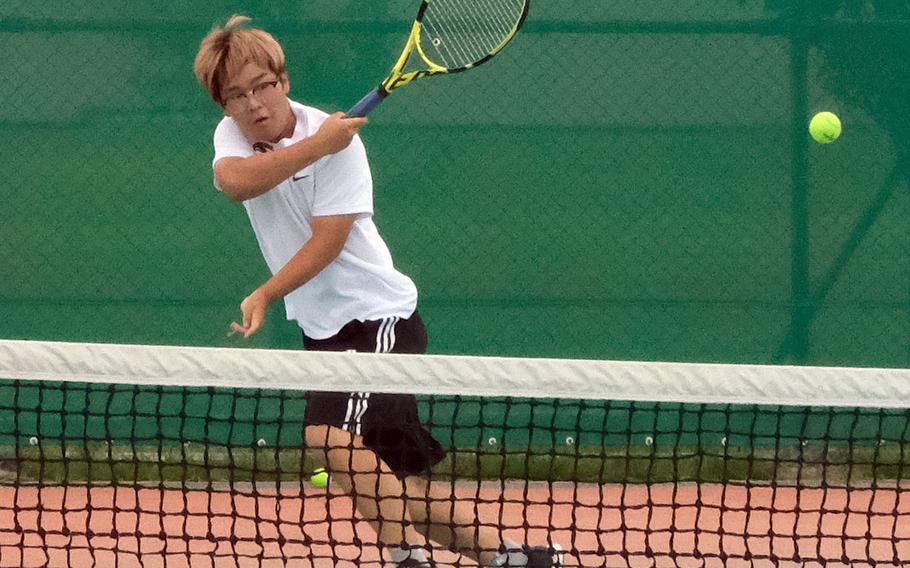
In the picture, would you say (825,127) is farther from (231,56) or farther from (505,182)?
(231,56)

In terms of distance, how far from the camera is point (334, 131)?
256cm

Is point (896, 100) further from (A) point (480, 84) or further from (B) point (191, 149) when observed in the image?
(B) point (191, 149)

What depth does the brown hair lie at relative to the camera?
105 inches

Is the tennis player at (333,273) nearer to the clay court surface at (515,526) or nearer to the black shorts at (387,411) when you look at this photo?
the black shorts at (387,411)

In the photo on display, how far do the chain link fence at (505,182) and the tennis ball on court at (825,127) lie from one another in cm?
5

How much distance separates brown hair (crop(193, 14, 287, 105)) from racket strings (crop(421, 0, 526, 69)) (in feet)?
4.98

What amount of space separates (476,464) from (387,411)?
1.31 metres

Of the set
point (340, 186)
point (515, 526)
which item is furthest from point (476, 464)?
point (340, 186)

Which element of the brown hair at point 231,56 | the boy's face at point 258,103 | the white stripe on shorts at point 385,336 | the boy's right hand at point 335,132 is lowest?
the white stripe on shorts at point 385,336

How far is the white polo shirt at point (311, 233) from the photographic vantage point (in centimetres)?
274

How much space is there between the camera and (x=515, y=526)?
10.6 feet

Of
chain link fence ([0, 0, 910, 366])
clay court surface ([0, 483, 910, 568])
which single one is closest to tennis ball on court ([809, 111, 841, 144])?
chain link fence ([0, 0, 910, 366])

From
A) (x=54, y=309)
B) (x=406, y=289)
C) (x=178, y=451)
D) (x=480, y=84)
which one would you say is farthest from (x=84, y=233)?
(x=406, y=289)

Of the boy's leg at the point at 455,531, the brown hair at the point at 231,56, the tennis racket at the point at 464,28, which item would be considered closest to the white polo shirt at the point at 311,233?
the brown hair at the point at 231,56
